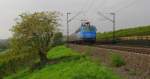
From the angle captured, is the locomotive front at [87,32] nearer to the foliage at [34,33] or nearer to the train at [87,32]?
the train at [87,32]

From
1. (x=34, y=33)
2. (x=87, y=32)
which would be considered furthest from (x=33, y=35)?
(x=87, y=32)

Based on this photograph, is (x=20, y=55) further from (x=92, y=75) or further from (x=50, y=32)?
(x=92, y=75)

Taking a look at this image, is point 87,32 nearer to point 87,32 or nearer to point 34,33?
point 87,32

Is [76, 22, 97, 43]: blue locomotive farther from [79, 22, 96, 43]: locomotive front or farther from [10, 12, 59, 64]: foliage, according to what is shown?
[10, 12, 59, 64]: foliage

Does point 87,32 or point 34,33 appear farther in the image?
point 87,32

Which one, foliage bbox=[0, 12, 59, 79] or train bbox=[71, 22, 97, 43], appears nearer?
foliage bbox=[0, 12, 59, 79]

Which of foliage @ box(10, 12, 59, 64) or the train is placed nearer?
foliage @ box(10, 12, 59, 64)

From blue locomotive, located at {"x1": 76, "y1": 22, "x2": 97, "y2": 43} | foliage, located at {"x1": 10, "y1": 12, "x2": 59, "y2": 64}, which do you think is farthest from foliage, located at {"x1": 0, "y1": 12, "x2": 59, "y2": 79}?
blue locomotive, located at {"x1": 76, "y1": 22, "x2": 97, "y2": 43}

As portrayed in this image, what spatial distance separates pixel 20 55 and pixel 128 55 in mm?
22929

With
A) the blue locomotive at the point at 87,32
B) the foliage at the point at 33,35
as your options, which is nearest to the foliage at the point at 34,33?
the foliage at the point at 33,35

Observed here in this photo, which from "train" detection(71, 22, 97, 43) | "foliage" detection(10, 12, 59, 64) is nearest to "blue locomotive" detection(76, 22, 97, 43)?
"train" detection(71, 22, 97, 43)

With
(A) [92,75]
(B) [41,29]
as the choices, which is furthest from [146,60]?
(B) [41,29]

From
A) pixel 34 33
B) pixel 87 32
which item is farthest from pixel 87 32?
pixel 34 33

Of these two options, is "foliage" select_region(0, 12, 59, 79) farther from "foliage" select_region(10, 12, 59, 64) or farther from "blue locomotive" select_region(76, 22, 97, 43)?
"blue locomotive" select_region(76, 22, 97, 43)
